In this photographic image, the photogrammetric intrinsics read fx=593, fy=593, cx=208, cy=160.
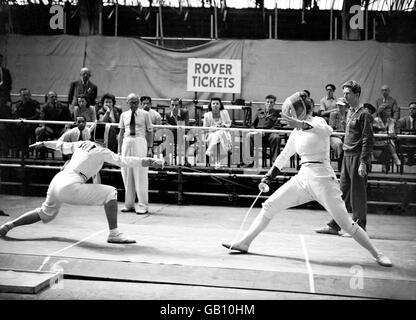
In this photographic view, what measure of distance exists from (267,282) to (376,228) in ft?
14.1

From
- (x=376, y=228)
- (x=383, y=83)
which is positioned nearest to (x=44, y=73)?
(x=383, y=83)

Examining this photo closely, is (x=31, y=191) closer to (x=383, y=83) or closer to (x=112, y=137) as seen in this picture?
(x=112, y=137)

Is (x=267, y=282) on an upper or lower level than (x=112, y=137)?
lower

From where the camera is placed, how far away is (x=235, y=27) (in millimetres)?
16094

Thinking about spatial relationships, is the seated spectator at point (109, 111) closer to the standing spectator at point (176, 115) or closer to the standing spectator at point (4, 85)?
the standing spectator at point (176, 115)

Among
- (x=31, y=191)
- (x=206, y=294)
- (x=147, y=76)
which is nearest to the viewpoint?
(x=206, y=294)

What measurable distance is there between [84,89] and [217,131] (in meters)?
2.81

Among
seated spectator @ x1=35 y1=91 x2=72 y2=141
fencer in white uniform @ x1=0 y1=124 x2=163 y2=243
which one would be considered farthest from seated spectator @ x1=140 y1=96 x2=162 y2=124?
fencer in white uniform @ x1=0 y1=124 x2=163 y2=243

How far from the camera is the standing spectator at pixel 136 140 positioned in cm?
1012

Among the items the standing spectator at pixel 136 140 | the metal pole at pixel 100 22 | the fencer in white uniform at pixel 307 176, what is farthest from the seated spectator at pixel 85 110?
the fencer in white uniform at pixel 307 176

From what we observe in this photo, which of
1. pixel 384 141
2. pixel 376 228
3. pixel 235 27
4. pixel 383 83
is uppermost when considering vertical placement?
pixel 235 27

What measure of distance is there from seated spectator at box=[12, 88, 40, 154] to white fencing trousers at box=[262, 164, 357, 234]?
21.9ft

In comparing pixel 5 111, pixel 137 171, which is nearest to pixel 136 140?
pixel 137 171

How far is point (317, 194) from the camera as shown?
21.3 feet
